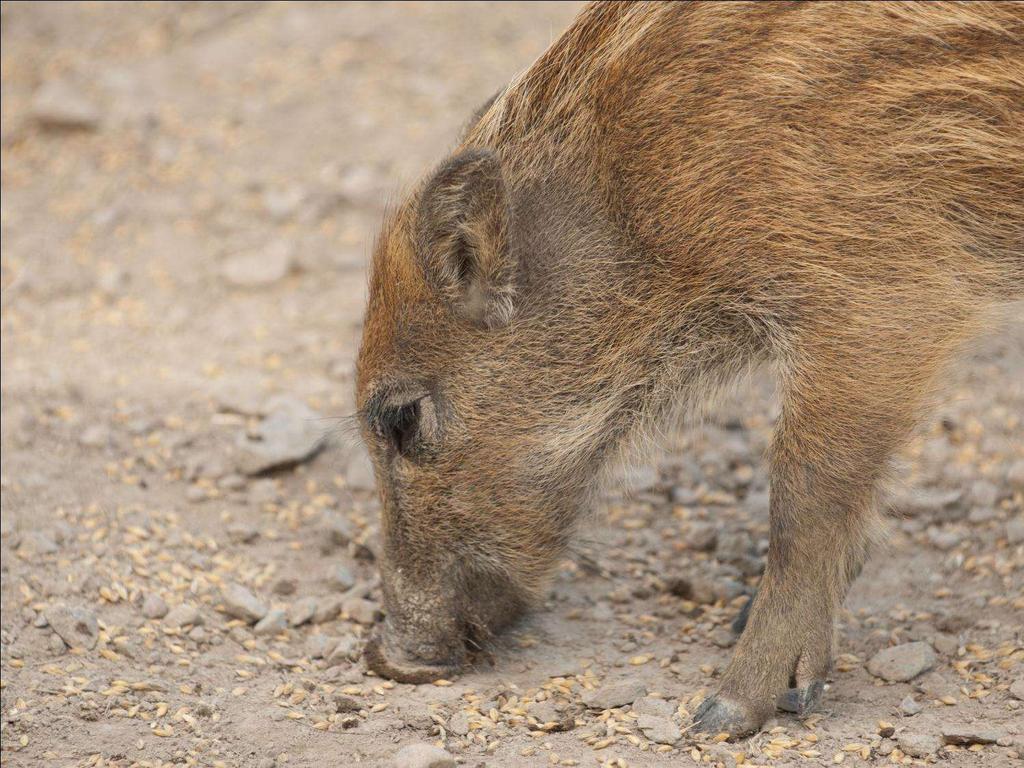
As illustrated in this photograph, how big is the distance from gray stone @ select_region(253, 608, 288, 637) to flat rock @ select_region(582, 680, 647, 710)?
1084 mm

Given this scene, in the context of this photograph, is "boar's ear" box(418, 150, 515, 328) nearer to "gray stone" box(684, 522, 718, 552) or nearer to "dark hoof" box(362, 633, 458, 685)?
"dark hoof" box(362, 633, 458, 685)

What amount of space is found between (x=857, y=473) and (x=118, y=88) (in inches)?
213

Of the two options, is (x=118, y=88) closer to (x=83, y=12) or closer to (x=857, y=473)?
(x=83, y=12)

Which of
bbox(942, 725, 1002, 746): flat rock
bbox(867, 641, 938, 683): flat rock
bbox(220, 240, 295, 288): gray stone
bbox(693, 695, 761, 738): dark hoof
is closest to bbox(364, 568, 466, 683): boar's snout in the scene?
bbox(693, 695, 761, 738): dark hoof

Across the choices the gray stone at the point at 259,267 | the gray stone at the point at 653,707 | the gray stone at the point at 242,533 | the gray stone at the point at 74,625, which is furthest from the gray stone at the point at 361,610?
the gray stone at the point at 259,267

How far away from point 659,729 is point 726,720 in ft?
0.64

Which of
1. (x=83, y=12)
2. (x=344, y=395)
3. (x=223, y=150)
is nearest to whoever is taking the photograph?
(x=344, y=395)

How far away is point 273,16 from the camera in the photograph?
8039mm

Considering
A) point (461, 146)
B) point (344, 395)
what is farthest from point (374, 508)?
point (461, 146)

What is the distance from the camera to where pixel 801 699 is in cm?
366

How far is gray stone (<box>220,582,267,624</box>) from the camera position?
169 inches

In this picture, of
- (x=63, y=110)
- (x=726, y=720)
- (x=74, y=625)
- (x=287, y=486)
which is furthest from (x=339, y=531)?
(x=63, y=110)

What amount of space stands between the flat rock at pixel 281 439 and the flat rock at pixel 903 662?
7.55 feet

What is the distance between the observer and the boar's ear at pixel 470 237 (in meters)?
3.71
